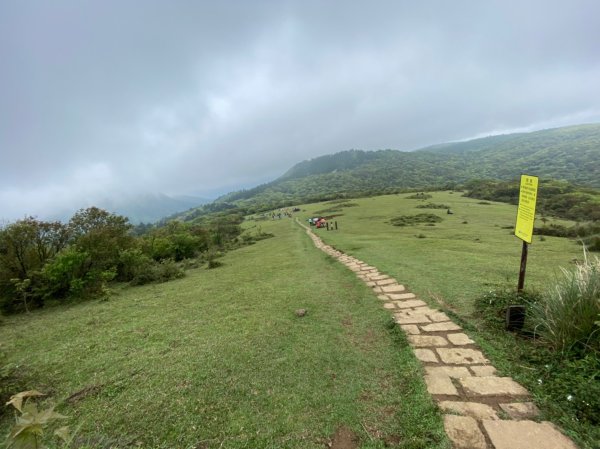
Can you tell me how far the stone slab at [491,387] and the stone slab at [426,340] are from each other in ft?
3.27

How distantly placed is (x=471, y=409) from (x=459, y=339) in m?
1.81

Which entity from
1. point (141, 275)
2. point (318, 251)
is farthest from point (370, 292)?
point (141, 275)

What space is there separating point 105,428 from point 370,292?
644 centimetres

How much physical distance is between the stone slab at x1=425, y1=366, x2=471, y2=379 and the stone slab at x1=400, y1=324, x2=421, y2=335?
115 cm

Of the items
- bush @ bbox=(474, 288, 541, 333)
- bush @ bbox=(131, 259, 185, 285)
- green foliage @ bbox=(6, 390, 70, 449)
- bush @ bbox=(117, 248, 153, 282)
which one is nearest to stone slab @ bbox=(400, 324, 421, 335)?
bush @ bbox=(474, 288, 541, 333)

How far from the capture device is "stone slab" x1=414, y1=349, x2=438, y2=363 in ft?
14.8

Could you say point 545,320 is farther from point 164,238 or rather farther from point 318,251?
point 164,238

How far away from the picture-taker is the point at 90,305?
35.2ft

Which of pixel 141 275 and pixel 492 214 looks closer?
pixel 141 275

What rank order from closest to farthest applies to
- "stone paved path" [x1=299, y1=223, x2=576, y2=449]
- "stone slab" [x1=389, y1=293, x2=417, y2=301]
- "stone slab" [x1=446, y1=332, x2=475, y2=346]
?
"stone paved path" [x1=299, y1=223, x2=576, y2=449] → "stone slab" [x1=446, y1=332, x2=475, y2=346] → "stone slab" [x1=389, y1=293, x2=417, y2=301]

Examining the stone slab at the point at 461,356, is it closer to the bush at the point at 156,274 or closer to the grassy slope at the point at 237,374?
the grassy slope at the point at 237,374

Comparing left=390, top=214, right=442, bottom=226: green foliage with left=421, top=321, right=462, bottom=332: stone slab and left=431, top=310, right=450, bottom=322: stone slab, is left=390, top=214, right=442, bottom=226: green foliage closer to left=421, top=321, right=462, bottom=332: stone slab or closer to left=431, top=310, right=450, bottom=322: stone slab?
left=431, top=310, right=450, bottom=322: stone slab

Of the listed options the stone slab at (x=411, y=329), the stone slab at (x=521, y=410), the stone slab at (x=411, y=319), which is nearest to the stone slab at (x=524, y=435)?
the stone slab at (x=521, y=410)

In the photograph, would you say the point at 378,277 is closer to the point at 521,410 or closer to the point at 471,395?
the point at 471,395
